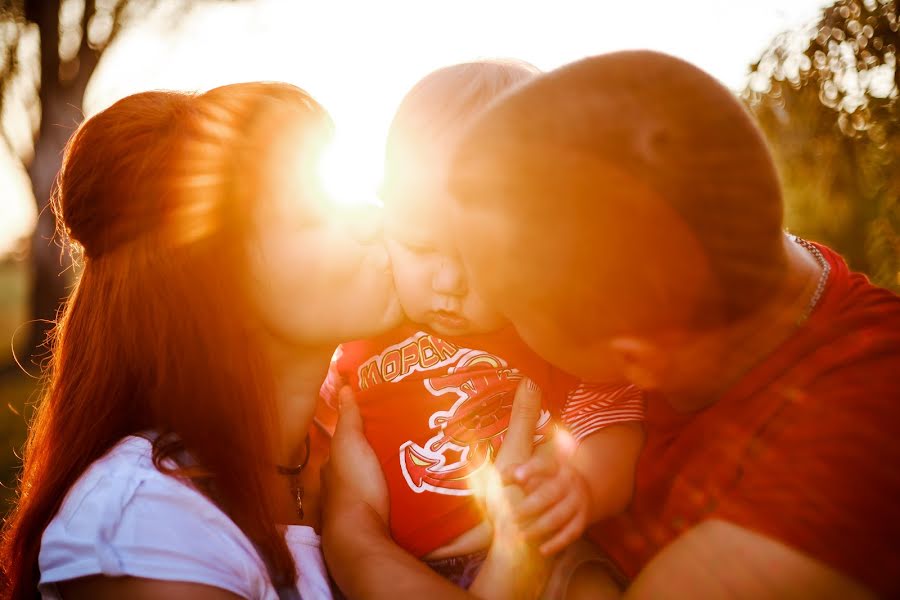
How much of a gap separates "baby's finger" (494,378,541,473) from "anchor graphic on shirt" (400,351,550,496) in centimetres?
7

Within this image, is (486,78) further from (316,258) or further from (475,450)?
(475,450)

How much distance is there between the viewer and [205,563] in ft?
4.58

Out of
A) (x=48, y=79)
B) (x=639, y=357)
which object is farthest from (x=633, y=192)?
(x=48, y=79)

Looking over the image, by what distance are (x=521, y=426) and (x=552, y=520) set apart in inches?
14.0

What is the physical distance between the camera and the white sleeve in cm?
132

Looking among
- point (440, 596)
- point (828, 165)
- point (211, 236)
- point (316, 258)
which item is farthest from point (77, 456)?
point (828, 165)

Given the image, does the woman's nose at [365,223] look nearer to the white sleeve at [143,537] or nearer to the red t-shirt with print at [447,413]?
the red t-shirt with print at [447,413]

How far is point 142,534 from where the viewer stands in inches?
53.5

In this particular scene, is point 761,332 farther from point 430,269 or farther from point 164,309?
point 164,309

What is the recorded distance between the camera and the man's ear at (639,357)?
3.87 feet

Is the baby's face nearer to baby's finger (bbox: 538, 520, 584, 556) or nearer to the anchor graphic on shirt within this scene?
the anchor graphic on shirt

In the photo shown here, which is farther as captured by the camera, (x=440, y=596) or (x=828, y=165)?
(x=828, y=165)

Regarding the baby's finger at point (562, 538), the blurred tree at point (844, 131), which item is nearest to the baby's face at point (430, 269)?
the baby's finger at point (562, 538)

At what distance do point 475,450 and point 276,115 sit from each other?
1203 mm
